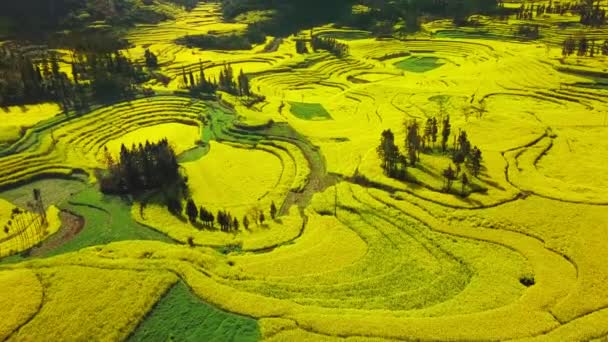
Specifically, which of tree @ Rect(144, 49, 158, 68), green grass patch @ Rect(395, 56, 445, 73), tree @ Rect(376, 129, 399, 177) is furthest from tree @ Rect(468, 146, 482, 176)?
tree @ Rect(144, 49, 158, 68)

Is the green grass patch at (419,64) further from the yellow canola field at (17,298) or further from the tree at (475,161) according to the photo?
the yellow canola field at (17,298)

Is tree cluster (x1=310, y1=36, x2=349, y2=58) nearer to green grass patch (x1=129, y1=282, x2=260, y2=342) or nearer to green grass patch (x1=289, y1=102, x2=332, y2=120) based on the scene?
green grass patch (x1=289, y1=102, x2=332, y2=120)

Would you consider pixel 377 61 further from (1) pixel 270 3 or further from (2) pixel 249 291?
(2) pixel 249 291

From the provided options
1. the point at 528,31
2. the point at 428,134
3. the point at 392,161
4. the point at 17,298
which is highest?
the point at 528,31

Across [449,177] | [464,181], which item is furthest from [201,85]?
[464,181]

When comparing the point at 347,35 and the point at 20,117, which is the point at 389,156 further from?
the point at 347,35

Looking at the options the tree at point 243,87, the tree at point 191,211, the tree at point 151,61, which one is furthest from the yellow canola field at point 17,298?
the tree at point 151,61
